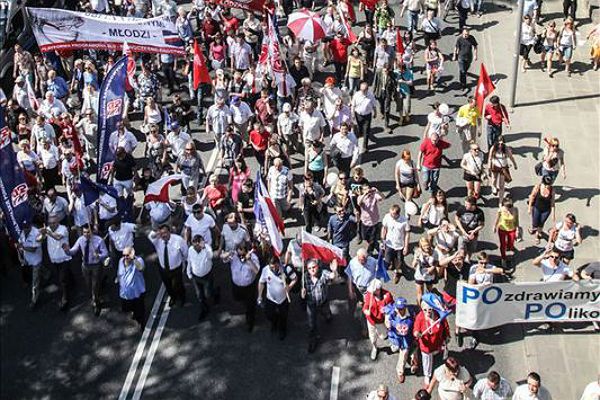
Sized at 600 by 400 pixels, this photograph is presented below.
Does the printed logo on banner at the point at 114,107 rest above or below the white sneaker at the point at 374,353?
above

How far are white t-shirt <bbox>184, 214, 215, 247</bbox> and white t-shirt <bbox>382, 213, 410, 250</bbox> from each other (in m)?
2.98

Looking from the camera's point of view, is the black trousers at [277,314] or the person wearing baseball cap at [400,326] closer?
the person wearing baseball cap at [400,326]

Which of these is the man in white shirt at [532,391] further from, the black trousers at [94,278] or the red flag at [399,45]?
the red flag at [399,45]

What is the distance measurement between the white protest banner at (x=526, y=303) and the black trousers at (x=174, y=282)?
4.61 meters

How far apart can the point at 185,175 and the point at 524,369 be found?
7.21 meters

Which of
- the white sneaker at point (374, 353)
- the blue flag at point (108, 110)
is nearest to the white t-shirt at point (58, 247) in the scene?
the blue flag at point (108, 110)

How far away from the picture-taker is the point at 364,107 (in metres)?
18.9

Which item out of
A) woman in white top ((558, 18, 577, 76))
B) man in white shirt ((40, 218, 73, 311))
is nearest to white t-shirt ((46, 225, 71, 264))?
man in white shirt ((40, 218, 73, 311))

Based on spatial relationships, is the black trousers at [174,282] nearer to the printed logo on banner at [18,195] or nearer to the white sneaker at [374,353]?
the printed logo on banner at [18,195]

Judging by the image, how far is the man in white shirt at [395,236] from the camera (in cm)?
1540

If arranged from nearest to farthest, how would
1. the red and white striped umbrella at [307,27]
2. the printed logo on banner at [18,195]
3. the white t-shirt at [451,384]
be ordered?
the white t-shirt at [451,384]
the printed logo on banner at [18,195]
the red and white striped umbrella at [307,27]

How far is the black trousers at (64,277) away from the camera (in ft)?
51.0

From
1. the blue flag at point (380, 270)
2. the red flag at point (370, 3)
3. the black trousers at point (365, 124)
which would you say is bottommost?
the blue flag at point (380, 270)

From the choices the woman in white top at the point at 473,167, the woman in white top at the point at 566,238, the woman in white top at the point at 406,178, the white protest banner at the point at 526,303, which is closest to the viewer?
the white protest banner at the point at 526,303
